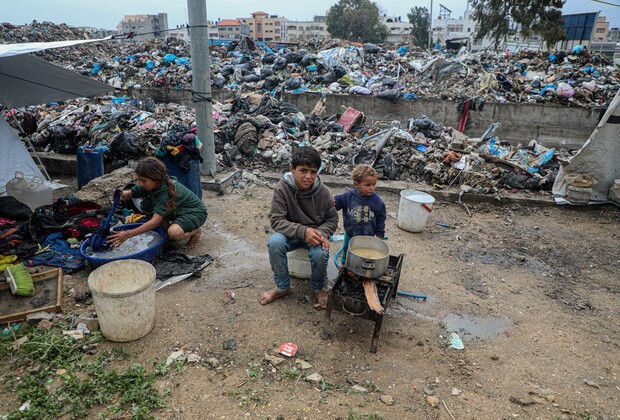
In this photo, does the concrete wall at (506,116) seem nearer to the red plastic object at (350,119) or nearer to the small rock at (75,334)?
the red plastic object at (350,119)

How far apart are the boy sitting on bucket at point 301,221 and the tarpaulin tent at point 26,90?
3.82m

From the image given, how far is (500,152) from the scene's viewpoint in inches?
270

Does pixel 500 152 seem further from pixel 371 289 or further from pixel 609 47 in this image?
pixel 609 47

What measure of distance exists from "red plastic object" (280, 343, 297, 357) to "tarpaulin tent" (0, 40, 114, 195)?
14.6 ft

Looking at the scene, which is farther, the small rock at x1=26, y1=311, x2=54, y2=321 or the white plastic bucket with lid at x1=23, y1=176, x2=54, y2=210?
the white plastic bucket with lid at x1=23, y1=176, x2=54, y2=210

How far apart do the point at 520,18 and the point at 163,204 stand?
74.8 ft

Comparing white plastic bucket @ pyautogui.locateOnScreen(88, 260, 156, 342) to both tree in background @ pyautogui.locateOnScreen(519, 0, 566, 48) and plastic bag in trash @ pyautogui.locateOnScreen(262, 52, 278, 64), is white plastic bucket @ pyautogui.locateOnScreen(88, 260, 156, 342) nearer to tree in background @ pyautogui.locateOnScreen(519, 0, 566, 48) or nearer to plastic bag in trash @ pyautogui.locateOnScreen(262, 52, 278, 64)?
plastic bag in trash @ pyautogui.locateOnScreen(262, 52, 278, 64)

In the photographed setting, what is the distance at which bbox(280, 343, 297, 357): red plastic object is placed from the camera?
244 centimetres

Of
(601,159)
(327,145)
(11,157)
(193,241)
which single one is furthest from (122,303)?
(601,159)

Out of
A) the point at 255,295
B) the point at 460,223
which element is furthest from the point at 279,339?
the point at 460,223

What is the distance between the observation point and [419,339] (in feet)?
8.87

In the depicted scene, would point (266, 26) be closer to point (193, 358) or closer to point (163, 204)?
point (163, 204)

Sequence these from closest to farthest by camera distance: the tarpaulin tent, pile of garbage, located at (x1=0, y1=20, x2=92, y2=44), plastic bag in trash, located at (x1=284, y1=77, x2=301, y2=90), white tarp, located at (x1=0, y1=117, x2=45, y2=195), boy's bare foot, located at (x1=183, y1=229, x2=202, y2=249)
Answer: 1. boy's bare foot, located at (x1=183, y1=229, x2=202, y2=249)
2. the tarpaulin tent
3. white tarp, located at (x1=0, y1=117, x2=45, y2=195)
4. plastic bag in trash, located at (x1=284, y1=77, x2=301, y2=90)
5. pile of garbage, located at (x1=0, y1=20, x2=92, y2=44)

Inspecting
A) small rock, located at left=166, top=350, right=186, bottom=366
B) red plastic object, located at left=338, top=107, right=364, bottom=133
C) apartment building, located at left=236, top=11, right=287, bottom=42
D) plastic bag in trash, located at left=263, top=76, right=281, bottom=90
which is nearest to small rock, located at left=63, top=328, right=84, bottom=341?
small rock, located at left=166, top=350, right=186, bottom=366
